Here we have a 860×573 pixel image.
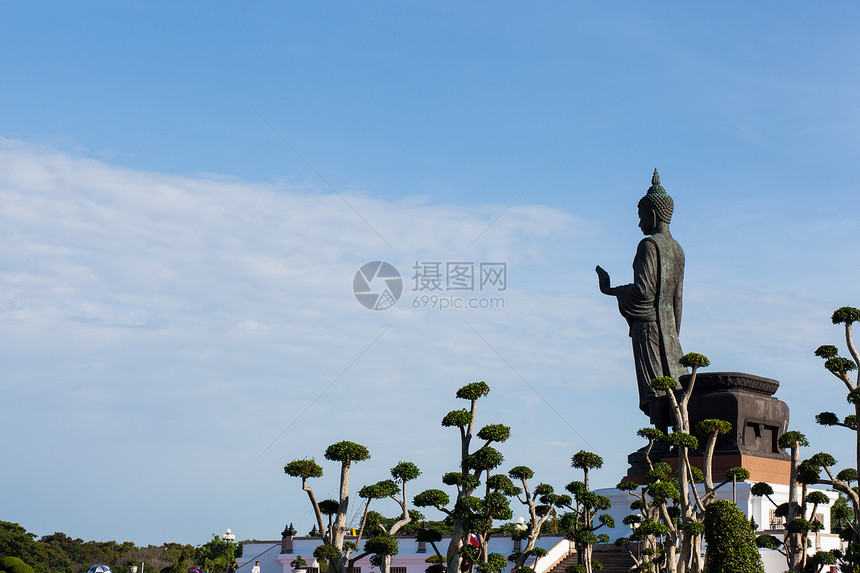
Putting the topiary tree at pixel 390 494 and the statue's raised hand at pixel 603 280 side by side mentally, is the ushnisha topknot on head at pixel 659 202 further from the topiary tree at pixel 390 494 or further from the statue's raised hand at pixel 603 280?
the topiary tree at pixel 390 494

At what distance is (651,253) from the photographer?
1447 inches

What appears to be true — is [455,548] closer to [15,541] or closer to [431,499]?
[431,499]

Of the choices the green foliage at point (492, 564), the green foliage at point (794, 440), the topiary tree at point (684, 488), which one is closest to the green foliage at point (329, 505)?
the green foliage at point (492, 564)

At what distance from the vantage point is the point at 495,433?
2378cm

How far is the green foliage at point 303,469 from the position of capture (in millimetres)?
22938

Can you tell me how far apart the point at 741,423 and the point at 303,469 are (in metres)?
16.2

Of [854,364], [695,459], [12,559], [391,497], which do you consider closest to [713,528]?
[854,364]

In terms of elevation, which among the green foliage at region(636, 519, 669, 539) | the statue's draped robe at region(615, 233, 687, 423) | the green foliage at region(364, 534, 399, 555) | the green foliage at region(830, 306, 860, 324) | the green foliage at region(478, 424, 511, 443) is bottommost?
the green foliage at region(364, 534, 399, 555)

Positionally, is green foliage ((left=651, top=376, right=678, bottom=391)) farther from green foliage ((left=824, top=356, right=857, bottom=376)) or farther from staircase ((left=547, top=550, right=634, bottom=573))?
staircase ((left=547, top=550, right=634, bottom=573))

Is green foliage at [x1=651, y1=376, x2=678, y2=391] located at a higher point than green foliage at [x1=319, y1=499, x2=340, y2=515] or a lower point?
higher

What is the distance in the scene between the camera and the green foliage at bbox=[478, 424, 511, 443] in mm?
23781

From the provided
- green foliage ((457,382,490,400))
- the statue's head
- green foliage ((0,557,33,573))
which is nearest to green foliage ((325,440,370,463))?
green foliage ((457,382,490,400))

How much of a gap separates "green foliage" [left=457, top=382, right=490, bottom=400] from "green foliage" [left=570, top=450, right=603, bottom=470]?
13.9ft

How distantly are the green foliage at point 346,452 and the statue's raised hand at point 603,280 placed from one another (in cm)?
1652
